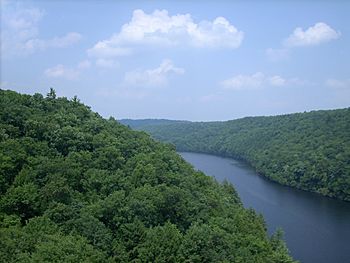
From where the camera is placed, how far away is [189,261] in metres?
24.1

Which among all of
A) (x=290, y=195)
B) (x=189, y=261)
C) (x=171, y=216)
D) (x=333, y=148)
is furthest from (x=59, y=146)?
(x=333, y=148)

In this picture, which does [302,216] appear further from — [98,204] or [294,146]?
[294,146]

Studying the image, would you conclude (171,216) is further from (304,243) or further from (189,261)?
(304,243)

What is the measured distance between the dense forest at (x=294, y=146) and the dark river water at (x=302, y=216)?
132 inches

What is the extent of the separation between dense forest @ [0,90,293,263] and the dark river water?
8.17 metres

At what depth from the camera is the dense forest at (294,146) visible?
228 feet

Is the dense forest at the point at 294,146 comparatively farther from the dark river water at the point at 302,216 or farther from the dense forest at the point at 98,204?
the dense forest at the point at 98,204

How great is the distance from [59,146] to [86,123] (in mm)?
7287

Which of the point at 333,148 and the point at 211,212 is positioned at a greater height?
the point at 333,148

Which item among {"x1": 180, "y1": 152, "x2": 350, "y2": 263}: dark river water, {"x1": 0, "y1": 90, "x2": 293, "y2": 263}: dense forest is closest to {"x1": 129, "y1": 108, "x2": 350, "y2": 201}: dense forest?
{"x1": 180, "y1": 152, "x2": 350, "y2": 263}: dark river water

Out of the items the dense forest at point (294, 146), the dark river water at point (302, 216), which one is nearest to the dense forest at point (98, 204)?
the dark river water at point (302, 216)

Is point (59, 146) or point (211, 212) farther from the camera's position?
point (59, 146)

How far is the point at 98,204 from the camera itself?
85.6 ft

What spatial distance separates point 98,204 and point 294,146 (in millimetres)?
68255
